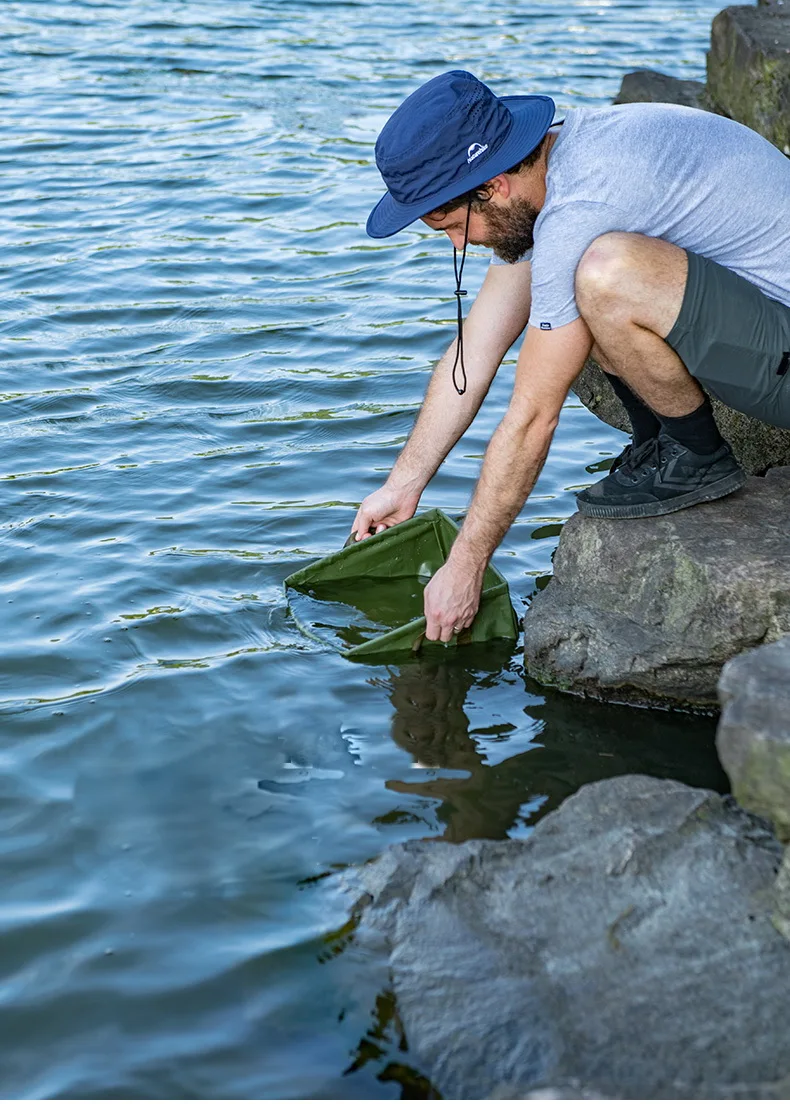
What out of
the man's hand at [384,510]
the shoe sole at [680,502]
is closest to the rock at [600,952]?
Result: the shoe sole at [680,502]

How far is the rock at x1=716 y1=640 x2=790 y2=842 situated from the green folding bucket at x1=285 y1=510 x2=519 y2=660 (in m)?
1.49

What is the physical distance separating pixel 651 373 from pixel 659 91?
419cm

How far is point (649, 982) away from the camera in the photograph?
248 centimetres

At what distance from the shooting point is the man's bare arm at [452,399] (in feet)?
13.3

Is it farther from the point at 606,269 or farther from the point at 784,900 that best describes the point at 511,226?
the point at 784,900

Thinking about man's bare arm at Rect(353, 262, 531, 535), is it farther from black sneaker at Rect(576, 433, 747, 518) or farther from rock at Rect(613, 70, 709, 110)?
rock at Rect(613, 70, 709, 110)

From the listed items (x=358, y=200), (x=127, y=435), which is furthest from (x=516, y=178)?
(x=358, y=200)

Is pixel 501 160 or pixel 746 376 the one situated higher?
pixel 501 160

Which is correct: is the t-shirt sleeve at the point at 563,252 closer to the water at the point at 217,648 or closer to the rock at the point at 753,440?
the water at the point at 217,648

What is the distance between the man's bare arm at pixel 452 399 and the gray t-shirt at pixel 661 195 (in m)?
0.58

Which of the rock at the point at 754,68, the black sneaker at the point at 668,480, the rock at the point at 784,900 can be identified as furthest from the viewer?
the rock at the point at 754,68

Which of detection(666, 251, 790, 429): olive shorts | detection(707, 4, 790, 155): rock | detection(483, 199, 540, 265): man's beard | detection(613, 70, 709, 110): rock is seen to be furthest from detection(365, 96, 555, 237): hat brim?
detection(613, 70, 709, 110): rock

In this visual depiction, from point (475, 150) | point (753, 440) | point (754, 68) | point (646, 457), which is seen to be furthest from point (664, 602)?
point (754, 68)

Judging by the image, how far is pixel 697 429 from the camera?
12.1 feet
